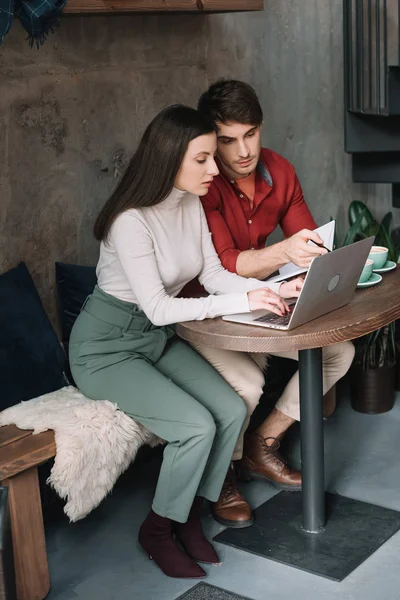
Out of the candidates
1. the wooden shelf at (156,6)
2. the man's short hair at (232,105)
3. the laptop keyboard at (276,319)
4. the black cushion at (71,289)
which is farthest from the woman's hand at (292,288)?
the wooden shelf at (156,6)

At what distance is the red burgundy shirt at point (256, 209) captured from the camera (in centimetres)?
329

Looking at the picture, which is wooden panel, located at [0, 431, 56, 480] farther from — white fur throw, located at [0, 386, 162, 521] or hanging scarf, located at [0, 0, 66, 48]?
hanging scarf, located at [0, 0, 66, 48]

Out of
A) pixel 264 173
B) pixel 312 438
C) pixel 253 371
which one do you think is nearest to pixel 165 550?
pixel 312 438

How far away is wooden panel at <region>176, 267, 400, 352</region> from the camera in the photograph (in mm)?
2600

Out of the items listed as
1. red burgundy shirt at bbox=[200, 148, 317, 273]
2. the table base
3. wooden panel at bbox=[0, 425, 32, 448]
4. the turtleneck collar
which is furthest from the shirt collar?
wooden panel at bbox=[0, 425, 32, 448]

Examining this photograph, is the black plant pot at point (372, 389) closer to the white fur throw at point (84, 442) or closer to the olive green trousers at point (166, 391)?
the olive green trousers at point (166, 391)

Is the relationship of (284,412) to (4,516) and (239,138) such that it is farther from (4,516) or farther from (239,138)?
(4,516)

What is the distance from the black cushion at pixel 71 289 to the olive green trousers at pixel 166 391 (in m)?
0.48

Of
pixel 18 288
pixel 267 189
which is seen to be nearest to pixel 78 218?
pixel 18 288

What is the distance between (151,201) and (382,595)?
1.38m

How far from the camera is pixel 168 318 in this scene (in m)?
2.84

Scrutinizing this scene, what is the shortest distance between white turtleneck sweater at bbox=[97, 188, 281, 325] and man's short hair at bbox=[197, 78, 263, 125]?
30 centimetres

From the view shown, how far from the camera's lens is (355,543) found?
297 cm

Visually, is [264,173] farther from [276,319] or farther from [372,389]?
[372,389]
